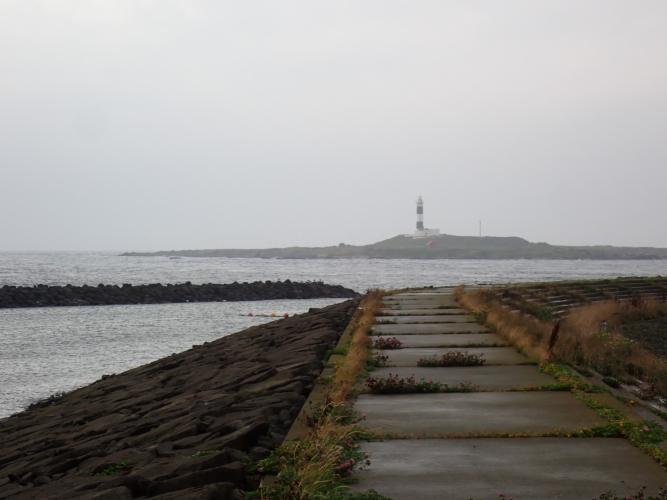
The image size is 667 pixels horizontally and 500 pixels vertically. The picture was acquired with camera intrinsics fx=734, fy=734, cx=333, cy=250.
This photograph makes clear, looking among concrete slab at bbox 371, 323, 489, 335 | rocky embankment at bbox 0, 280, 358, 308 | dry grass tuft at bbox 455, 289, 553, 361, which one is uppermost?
dry grass tuft at bbox 455, 289, 553, 361

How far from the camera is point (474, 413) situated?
721 centimetres

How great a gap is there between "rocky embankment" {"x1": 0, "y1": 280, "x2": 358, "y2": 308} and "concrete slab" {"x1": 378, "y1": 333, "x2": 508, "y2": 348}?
1144 inches

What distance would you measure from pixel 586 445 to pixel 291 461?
2.46 meters

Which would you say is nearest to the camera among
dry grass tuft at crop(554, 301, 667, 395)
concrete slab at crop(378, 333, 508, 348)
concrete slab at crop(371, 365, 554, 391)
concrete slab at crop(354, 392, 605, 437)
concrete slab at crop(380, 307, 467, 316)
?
concrete slab at crop(354, 392, 605, 437)

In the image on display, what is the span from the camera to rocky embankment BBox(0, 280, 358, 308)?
39.0m

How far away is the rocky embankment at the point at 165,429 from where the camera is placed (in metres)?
5.18

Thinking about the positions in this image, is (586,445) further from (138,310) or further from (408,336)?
(138,310)

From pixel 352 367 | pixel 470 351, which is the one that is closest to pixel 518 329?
pixel 470 351

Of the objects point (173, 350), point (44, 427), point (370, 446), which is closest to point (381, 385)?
point (370, 446)

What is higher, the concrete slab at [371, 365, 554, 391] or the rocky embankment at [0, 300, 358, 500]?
the concrete slab at [371, 365, 554, 391]

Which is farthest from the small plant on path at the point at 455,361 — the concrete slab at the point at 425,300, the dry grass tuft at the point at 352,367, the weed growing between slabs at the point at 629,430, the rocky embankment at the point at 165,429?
the concrete slab at the point at 425,300

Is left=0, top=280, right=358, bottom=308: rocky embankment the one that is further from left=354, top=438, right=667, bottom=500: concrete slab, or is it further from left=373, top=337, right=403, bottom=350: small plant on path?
left=354, top=438, right=667, bottom=500: concrete slab

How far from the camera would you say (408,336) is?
45.4ft

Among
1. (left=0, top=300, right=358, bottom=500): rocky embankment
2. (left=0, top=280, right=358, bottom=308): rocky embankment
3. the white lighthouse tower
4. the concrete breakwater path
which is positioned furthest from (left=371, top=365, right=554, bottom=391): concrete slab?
the white lighthouse tower
